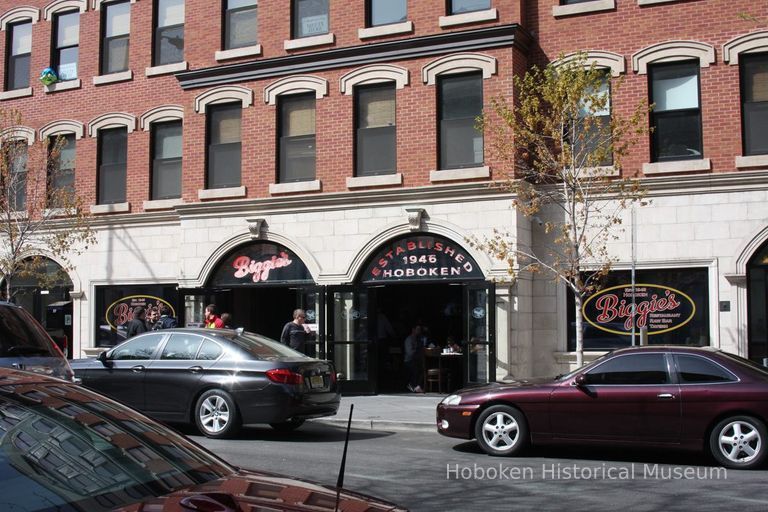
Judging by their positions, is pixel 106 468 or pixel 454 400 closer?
pixel 106 468

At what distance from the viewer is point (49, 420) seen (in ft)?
10.4

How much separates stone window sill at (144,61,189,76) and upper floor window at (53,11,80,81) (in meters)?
2.60

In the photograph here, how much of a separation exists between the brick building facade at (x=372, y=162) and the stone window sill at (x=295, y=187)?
38mm


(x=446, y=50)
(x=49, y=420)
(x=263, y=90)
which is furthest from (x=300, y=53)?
(x=49, y=420)

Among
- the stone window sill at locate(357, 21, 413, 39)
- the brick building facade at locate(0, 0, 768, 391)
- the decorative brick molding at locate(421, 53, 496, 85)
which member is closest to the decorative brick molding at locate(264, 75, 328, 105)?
the brick building facade at locate(0, 0, 768, 391)

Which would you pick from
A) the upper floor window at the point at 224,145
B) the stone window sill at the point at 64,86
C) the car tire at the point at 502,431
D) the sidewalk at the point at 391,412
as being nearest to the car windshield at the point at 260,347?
the sidewalk at the point at 391,412

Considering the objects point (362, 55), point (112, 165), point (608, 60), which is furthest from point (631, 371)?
point (112, 165)

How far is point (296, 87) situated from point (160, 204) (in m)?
4.75

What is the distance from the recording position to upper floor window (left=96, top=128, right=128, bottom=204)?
2088cm

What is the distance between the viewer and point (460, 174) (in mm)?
16500

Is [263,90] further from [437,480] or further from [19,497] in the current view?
[19,497]

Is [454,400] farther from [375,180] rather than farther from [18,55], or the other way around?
[18,55]

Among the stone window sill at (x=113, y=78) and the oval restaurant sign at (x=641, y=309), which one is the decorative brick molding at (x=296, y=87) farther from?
the oval restaurant sign at (x=641, y=309)

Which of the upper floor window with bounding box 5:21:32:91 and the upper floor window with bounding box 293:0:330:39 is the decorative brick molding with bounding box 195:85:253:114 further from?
the upper floor window with bounding box 5:21:32:91
